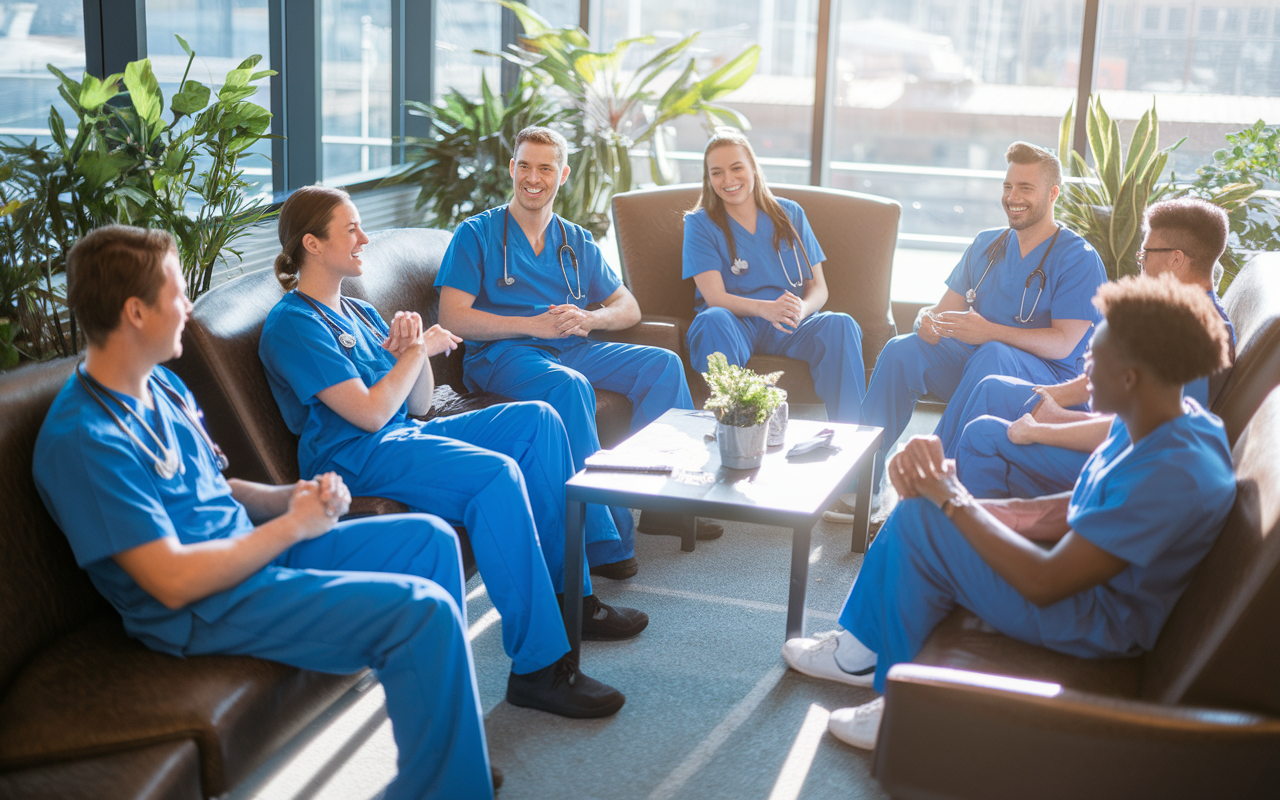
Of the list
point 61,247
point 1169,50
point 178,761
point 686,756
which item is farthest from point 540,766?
point 1169,50

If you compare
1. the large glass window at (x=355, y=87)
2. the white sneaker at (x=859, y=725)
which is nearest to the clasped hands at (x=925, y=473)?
the white sneaker at (x=859, y=725)

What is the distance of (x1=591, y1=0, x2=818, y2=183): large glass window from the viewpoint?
574 cm

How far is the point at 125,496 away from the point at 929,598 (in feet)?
4.41

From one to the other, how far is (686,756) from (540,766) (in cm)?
29

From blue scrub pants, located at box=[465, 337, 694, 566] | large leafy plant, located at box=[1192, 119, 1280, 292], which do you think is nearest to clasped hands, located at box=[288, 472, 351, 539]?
blue scrub pants, located at box=[465, 337, 694, 566]

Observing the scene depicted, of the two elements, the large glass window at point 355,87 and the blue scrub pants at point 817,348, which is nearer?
the blue scrub pants at point 817,348

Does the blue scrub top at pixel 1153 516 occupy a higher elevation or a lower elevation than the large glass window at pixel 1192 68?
lower

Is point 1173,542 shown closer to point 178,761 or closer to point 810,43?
point 178,761

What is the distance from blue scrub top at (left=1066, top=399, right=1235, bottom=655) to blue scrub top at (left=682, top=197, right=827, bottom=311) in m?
2.14

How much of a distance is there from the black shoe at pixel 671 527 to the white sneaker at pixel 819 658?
0.86 metres

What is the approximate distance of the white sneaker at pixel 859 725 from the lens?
84.2 inches

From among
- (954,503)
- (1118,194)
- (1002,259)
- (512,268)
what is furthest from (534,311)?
(1118,194)

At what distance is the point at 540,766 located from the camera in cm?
210

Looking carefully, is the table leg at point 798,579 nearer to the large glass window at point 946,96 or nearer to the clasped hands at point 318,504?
the clasped hands at point 318,504
